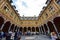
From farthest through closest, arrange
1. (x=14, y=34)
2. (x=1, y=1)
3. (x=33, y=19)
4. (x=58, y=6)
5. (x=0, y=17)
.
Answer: (x=33, y=19) → (x=1, y=1) → (x=58, y=6) → (x=0, y=17) → (x=14, y=34)

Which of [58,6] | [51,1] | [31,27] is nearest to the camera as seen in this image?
[58,6]

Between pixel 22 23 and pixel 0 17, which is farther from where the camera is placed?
pixel 22 23

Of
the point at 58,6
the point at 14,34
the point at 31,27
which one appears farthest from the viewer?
the point at 31,27

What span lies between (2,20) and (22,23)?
30379mm

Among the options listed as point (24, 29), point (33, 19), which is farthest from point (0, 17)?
point (33, 19)

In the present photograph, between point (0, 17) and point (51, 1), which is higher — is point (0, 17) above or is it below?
below

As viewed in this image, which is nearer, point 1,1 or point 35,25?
point 1,1

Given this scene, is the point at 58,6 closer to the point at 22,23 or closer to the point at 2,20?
the point at 2,20

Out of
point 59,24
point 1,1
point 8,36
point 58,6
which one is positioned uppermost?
point 1,1

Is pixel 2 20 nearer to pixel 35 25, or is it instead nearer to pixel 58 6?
pixel 58 6

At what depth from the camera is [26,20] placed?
173 feet

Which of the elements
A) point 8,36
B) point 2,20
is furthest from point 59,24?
point 8,36

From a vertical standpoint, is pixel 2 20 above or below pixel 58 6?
below

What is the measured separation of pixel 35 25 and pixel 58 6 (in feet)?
99.9
